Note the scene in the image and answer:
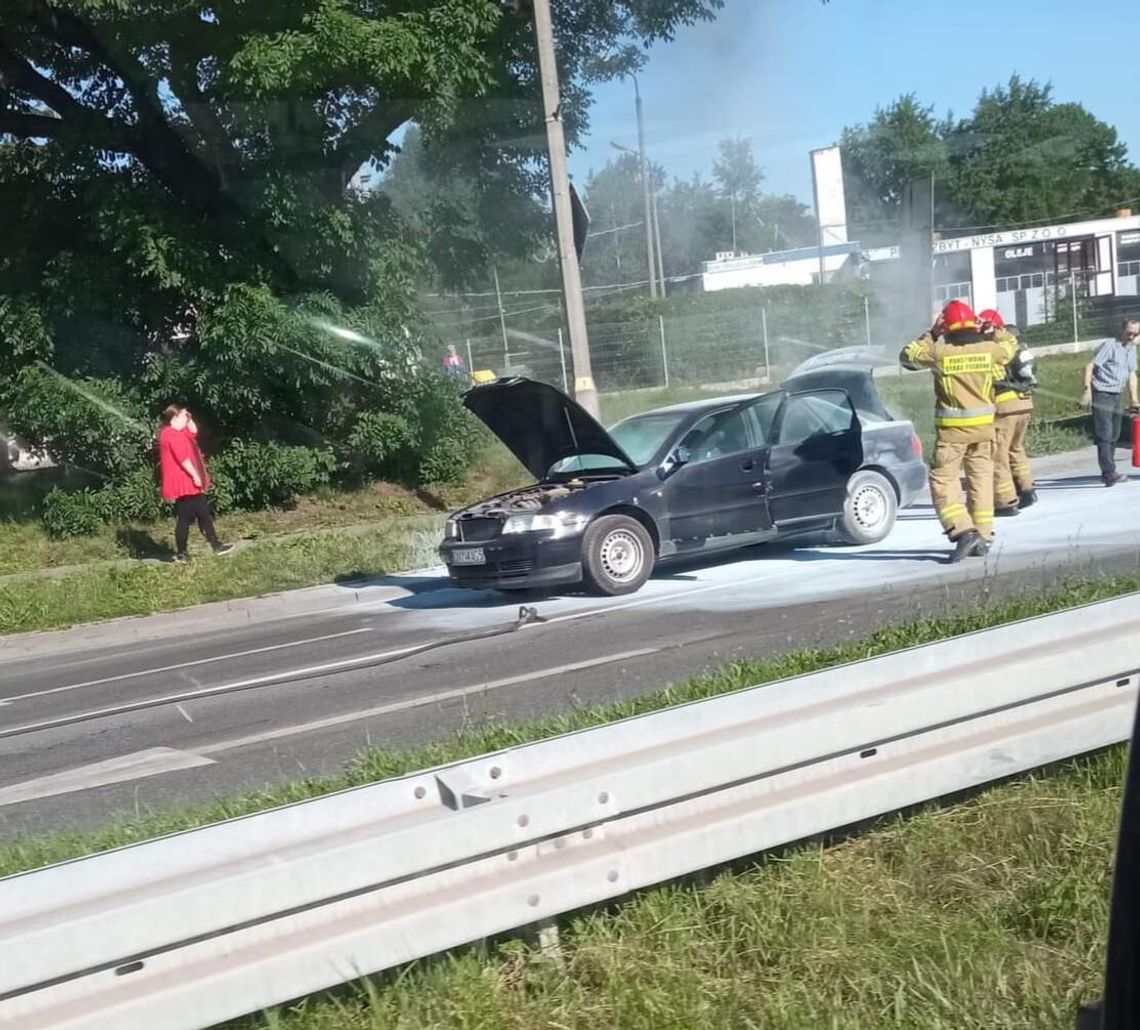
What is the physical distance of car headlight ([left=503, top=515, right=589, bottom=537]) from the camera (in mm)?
10836

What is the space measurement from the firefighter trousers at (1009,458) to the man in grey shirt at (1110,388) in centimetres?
189

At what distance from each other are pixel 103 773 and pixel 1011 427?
289 inches

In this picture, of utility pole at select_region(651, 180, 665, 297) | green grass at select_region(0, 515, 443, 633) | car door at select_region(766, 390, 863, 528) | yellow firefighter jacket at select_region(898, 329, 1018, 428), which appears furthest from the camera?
utility pole at select_region(651, 180, 665, 297)

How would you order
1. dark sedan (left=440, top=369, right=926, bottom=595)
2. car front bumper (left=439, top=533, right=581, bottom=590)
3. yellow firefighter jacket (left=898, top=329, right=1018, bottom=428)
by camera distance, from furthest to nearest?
dark sedan (left=440, top=369, right=926, bottom=595)
car front bumper (left=439, top=533, right=581, bottom=590)
yellow firefighter jacket (left=898, top=329, right=1018, bottom=428)

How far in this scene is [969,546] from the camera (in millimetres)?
10047

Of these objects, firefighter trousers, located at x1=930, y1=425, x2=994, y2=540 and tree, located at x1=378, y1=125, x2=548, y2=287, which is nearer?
firefighter trousers, located at x1=930, y1=425, x2=994, y2=540

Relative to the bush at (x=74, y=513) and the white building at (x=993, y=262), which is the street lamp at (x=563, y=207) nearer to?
the white building at (x=993, y=262)

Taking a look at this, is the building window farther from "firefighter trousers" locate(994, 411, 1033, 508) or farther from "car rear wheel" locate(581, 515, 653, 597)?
"car rear wheel" locate(581, 515, 653, 597)

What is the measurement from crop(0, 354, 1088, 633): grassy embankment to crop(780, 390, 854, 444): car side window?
1902mm

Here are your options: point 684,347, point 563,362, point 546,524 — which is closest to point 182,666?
point 546,524

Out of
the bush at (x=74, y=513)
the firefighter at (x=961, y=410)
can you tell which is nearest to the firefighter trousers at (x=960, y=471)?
the firefighter at (x=961, y=410)

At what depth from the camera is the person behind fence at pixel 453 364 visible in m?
19.3

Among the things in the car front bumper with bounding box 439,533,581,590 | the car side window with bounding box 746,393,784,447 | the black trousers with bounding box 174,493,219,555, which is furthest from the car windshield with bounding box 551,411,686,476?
the black trousers with bounding box 174,493,219,555

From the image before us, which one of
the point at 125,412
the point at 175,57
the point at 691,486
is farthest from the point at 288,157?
the point at 691,486
